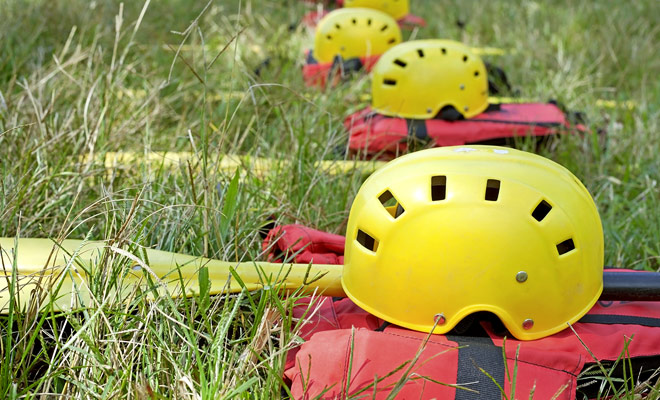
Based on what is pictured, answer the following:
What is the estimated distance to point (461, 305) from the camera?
6.00 ft

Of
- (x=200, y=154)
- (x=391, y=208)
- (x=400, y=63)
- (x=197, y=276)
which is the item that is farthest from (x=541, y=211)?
(x=400, y=63)

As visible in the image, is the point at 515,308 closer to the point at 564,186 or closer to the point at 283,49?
the point at 564,186

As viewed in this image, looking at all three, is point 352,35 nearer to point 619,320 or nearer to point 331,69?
point 331,69

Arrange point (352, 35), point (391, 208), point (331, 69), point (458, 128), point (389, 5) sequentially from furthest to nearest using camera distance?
point (389, 5) < point (352, 35) < point (331, 69) < point (458, 128) < point (391, 208)

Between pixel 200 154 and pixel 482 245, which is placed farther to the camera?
pixel 200 154

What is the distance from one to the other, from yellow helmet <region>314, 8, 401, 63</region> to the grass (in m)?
0.29

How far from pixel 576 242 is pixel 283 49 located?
402 cm

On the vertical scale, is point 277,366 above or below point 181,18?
below

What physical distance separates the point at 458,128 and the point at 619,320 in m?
A: 1.98

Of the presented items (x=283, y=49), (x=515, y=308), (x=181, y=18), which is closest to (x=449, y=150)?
(x=515, y=308)

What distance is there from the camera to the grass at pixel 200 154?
5.49 feet

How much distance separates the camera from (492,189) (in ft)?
6.19

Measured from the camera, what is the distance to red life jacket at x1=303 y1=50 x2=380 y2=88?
177 inches

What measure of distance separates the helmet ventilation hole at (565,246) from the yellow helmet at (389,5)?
15.5 feet
